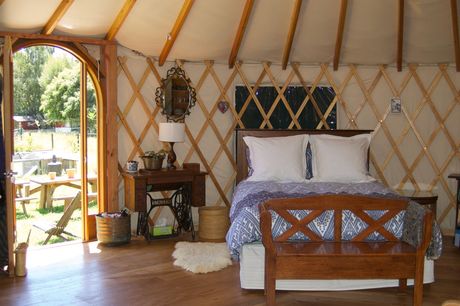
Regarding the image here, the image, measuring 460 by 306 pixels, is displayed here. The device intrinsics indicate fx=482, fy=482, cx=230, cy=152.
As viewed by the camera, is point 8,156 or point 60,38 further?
point 60,38

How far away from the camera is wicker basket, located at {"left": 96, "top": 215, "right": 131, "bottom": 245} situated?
4.44m

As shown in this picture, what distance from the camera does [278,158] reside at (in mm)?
4488

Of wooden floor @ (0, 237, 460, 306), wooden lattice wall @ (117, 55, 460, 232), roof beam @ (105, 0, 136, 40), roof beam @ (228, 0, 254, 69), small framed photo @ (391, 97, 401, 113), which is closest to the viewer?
wooden floor @ (0, 237, 460, 306)

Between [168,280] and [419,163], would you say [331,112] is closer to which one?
[419,163]

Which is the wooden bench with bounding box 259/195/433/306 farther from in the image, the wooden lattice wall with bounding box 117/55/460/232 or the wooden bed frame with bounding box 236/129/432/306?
the wooden lattice wall with bounding box 117/55/460/232

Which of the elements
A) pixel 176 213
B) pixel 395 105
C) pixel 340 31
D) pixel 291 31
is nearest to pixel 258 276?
pixel 176 213

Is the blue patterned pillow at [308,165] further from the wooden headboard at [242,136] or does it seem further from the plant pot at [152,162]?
the plant pot at [152,162]

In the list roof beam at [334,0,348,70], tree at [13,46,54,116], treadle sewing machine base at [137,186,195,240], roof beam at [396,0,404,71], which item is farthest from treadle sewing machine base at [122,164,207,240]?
roof beam at [396,0,404,71]

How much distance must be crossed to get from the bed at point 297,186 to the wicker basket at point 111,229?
110 centimetres

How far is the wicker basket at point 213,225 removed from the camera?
4.77 m

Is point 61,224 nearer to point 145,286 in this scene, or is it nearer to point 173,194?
point 173,194

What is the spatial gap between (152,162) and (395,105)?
2.78 meters

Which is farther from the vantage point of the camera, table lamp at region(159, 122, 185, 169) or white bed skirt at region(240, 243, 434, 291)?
table lamp at region(159, 122, 185, 169)

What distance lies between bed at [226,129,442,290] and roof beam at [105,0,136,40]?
1584mm
